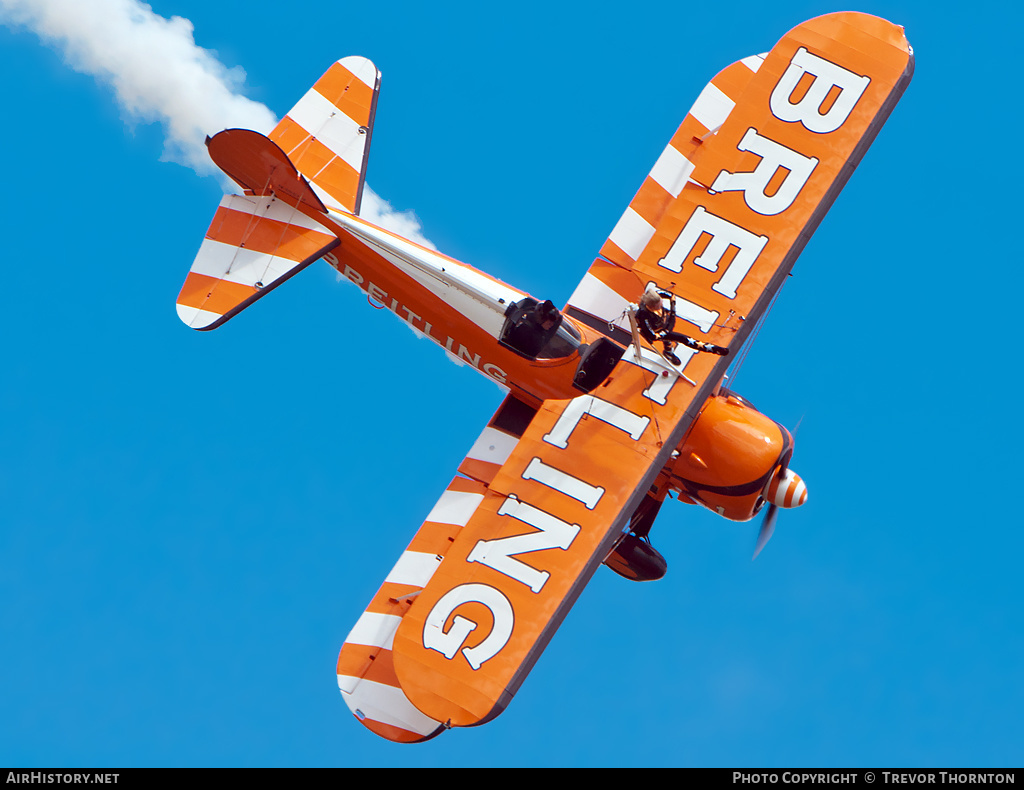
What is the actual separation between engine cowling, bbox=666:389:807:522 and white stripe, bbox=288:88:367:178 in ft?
23.6

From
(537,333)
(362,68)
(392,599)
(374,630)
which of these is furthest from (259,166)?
(374,630)

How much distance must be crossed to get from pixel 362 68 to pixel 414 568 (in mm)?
8542

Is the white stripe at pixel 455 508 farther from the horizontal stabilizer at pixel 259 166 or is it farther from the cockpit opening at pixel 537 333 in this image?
the horizontal stabilizer at pixel 259 166

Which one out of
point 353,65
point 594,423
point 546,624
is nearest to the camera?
point 546,624

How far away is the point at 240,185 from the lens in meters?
18.2

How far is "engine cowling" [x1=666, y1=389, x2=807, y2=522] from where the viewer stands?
1666cm

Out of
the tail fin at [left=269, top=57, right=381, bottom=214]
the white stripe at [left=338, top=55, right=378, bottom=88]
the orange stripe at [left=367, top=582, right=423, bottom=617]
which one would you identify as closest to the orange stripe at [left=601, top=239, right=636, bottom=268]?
the tail fin at [left=269, top=57, right=381, bottom=214]

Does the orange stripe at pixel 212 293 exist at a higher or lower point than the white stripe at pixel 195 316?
higher

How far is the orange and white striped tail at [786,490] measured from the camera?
55.9ft

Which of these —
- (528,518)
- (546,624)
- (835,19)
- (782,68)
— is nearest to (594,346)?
(528,518)

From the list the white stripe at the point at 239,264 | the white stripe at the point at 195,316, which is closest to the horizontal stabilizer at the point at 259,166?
the white stripe at the point at 239,264

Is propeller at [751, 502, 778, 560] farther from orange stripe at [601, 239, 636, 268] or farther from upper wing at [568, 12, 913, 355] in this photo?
orange stripe at [601, 239, 636, 268]
